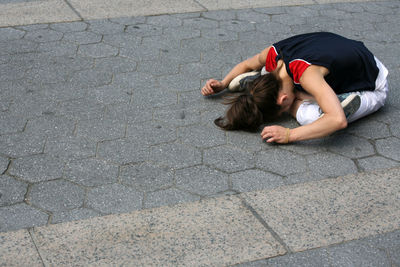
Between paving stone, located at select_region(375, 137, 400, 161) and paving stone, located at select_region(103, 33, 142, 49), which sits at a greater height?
paving stone, located at select_region(103, 33, 142, 49)

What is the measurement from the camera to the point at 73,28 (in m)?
4.41

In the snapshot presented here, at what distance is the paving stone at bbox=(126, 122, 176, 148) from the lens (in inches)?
120

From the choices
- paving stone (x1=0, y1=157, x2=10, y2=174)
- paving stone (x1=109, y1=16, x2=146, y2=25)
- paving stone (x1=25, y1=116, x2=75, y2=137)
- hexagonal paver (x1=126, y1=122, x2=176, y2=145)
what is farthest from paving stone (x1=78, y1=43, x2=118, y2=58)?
paving stone (x1=0, y1=157, x2=10, y2=174)

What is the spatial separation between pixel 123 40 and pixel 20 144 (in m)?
1.57

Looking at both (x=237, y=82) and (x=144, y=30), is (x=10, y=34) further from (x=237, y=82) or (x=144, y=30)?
(x=237, y=82)

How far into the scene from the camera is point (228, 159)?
290 centimetres

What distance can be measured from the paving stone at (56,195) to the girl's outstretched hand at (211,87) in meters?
1.18

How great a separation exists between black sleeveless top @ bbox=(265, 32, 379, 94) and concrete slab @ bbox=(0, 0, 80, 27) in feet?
7.22

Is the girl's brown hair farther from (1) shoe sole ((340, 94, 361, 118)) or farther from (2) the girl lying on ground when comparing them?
(1) shoe sole ((340, 94, 361, 118))

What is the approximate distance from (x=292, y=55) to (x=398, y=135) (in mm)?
824

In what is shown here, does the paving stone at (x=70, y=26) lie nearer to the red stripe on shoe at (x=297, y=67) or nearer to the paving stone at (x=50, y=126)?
the paving stone at (x=50, y=126)

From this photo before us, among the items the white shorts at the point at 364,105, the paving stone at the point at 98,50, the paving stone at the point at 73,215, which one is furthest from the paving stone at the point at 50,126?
the white shorts at the point at 364,105

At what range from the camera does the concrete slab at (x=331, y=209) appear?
2412mm

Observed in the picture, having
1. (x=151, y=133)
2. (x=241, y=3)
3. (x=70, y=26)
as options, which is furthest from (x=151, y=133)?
(x=241, y=3)
